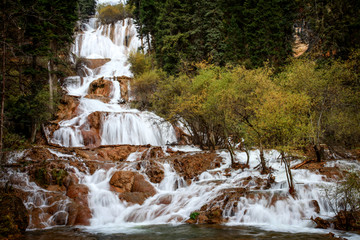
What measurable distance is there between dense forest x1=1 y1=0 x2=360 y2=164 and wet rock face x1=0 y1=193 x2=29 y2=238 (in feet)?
9.16

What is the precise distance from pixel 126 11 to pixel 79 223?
79.6 metres

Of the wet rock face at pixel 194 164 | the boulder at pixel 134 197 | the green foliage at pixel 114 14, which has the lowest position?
the boulder at pixel 134 197

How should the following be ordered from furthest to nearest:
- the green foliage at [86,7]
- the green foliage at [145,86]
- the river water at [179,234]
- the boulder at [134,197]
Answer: the green foliage at [86,7], the green foliage at [145,86], the boulder at [134,197], the river water at [179,234]

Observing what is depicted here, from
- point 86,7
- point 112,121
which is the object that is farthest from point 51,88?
point 86,7

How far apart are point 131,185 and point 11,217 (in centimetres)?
710

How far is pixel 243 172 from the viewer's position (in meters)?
17.2

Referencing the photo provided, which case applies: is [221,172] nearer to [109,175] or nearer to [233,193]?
[233,193]

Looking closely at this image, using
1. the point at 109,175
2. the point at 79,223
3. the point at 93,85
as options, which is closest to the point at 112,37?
the point at 93,85

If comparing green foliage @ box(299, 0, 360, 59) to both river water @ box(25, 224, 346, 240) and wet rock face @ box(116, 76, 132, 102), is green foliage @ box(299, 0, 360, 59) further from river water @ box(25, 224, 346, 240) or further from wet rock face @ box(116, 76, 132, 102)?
wet rock face @ box(116, 76, 132, 102)

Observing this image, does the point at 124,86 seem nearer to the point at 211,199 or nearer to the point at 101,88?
the point at 101,88

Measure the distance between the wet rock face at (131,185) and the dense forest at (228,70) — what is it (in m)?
6.67

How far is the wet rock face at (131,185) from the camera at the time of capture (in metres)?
14.8

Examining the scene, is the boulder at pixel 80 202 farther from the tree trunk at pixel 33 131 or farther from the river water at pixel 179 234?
the tree trunk at pixel 33 131

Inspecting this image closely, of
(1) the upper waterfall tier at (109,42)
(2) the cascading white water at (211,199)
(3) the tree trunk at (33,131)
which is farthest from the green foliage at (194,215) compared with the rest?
(1) the upper waterfall tier at (109,42)
